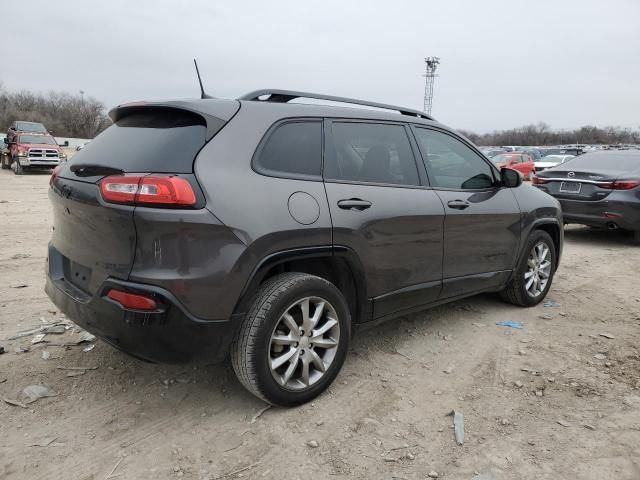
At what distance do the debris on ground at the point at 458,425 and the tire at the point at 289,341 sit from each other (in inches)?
28.2

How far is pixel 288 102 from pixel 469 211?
163cm

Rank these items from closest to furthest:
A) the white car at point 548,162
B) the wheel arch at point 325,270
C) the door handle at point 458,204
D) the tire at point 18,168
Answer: the wheel arch at point 325,270, the door handle at point 458,204, the tire at point 18,168, the white car at point 548,162

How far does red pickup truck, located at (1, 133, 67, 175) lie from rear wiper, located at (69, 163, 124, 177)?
1970 cm

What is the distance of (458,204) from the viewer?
3711mm

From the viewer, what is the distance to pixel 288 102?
10.3 ft

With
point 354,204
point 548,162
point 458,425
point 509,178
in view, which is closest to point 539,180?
point 509,178

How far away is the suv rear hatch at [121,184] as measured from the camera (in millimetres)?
2369

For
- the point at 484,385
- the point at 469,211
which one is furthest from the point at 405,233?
the point at 484,385

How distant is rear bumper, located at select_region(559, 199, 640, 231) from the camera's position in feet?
24.6

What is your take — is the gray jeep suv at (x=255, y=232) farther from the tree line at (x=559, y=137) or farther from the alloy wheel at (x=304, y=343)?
the tree line at (x=559, y=137)

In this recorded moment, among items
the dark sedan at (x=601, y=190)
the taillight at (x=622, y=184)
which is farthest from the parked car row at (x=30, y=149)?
the taillight at (x=622, y=184)

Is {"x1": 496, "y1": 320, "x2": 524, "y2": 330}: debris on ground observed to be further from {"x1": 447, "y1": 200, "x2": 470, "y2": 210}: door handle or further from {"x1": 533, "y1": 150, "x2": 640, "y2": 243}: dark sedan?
{"x1": 533, "y1": 150, "x2": 640, "y2": 243}: dark sedan

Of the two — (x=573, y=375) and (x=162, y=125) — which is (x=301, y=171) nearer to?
(x=162, y=125)

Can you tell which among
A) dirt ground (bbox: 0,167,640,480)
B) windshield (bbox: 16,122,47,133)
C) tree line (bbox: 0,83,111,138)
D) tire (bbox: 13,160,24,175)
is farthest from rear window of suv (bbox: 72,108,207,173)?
tree line (bbox: 0,83,111,138)
